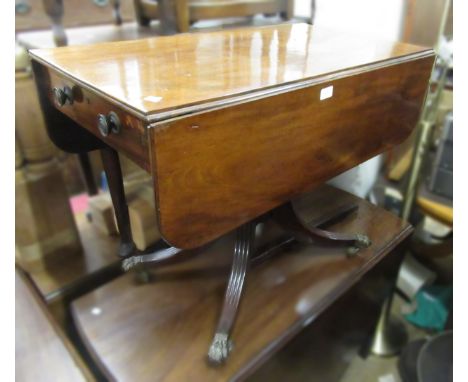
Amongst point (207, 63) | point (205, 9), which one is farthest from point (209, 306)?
point (205, 9)

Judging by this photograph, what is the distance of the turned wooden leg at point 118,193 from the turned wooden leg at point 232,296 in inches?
11.2

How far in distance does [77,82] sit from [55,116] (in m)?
0.29

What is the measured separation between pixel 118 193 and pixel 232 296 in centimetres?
37

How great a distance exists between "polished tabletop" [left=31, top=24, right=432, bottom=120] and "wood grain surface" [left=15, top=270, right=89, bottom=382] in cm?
79

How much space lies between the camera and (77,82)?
24.8 inches

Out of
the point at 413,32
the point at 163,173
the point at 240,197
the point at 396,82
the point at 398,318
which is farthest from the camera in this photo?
the point at 398,318

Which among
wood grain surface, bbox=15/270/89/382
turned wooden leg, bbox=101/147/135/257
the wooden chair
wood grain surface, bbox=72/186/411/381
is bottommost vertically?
wood grain surface, bbox=15/270/89/382

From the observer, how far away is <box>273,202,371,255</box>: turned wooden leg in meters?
0.98

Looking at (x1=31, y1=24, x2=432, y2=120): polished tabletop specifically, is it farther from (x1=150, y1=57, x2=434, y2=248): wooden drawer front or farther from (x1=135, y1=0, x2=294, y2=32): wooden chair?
(x1=135, y1=0, x2=294, y2=32): wooden chair

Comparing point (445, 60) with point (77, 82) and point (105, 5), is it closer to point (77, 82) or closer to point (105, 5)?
point (77, 82)

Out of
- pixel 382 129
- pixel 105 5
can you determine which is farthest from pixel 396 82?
pixel 105 5

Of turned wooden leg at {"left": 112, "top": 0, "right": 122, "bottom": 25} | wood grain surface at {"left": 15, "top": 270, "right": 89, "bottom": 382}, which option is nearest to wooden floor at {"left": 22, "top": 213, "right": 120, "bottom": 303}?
wood grain surface at {"left": 15, "top": 270, "right": 89, "bottom": 382}

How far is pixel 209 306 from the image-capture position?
37.2 inches

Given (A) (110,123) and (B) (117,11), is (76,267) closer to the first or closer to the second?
A: (A) (110,123)
